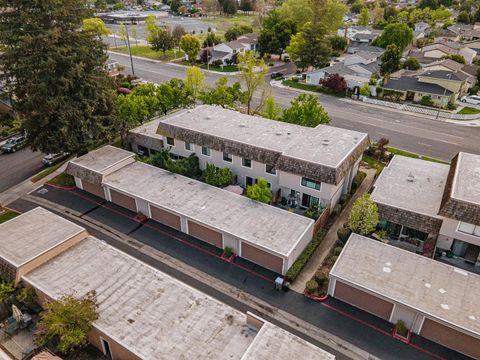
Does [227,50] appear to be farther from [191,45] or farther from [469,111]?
[469,111]

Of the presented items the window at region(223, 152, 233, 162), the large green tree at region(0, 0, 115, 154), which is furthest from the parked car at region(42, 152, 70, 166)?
the window at region(223, 152, 233, 162)

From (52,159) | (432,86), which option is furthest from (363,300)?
(432,86)

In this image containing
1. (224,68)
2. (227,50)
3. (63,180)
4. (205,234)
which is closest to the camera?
(205,234)

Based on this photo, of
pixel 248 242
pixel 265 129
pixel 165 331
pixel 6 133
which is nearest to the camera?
pixel 165 331

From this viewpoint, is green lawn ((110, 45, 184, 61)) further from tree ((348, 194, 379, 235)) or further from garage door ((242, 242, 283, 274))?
tree ((348, 194, 379, 235))

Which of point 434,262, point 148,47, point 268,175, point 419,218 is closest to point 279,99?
point 268,175

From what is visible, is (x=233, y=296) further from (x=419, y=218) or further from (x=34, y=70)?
(x=34, y=70)
